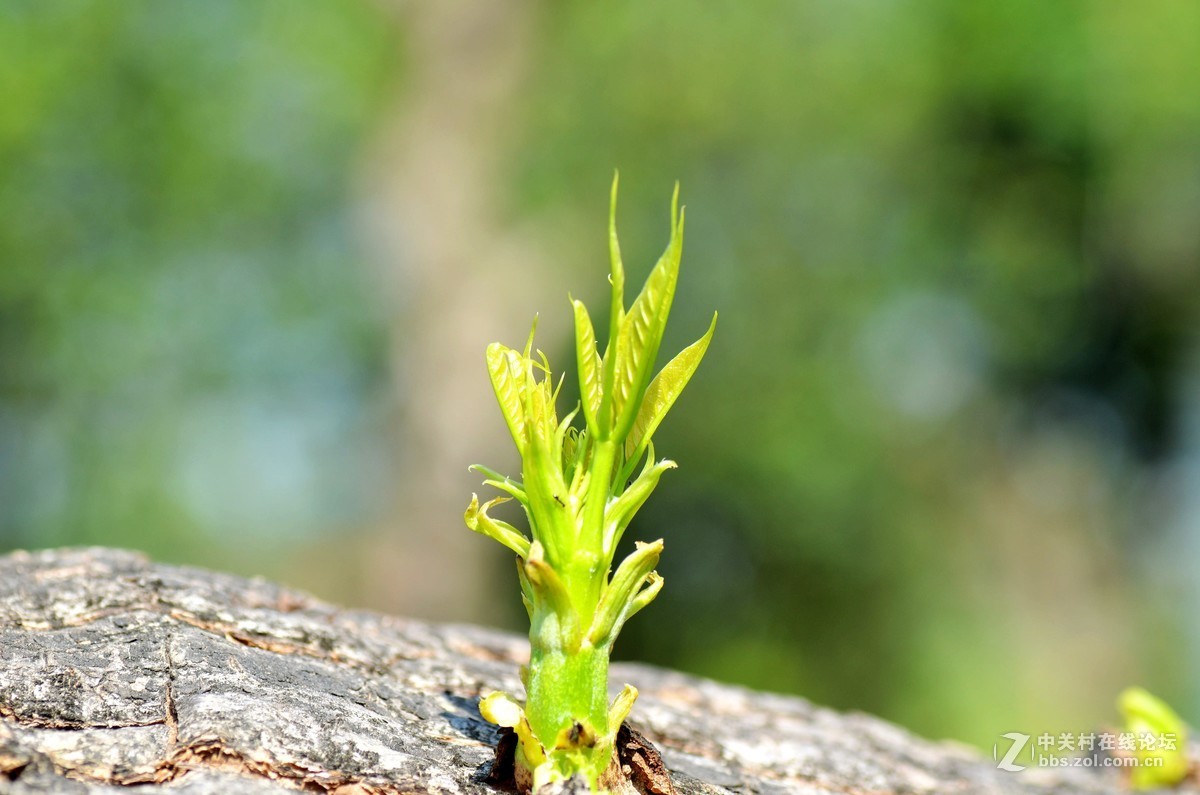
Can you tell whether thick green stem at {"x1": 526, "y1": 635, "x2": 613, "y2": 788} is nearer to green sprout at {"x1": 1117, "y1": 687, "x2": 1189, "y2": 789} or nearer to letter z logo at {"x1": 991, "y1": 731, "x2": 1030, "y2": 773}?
letter z logo at {"x1": 991, "y1": 731, "x2": 1030, "y2": 773}

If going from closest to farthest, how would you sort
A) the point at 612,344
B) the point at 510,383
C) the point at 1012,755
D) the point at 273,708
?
the point at 612,344, the point at 510,383, the point at 273,708, the point at 1012,755

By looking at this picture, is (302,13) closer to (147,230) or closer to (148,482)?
(147,230)

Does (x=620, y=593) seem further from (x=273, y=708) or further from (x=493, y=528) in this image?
(x=273, y=708)

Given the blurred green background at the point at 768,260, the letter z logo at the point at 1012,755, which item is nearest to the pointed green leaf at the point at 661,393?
the letter z logo at the point at 1012,755

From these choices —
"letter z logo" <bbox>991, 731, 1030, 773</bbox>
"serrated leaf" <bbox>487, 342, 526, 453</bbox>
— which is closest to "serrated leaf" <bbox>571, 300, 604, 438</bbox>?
"serrated leaf" <bbox>487, 342, 526, 453</bbox>

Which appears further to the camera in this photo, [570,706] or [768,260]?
[768,260]

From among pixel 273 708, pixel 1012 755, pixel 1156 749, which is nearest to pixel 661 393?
pixel 273 708
